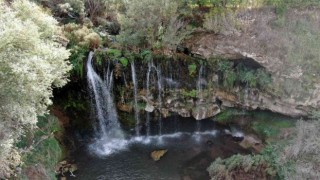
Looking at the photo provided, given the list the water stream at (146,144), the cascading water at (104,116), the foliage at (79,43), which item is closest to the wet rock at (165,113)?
the water stream at (146,144)

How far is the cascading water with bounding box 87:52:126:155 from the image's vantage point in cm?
2153

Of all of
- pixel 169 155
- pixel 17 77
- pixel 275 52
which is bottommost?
pixel 169 155

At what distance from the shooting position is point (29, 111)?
44.3ft

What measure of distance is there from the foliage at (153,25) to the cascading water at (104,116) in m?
2.72

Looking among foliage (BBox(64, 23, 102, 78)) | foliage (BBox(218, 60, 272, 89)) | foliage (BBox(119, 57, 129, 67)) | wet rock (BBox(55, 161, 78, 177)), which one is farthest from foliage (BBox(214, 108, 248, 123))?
wet rock (BBox(55, 161, 78, 177))

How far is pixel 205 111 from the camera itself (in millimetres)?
22531

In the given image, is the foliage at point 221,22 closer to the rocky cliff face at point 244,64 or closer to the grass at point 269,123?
the rocky cliff face at point 244,64

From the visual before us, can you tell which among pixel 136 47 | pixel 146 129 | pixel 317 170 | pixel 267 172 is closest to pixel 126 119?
pixel 146 129

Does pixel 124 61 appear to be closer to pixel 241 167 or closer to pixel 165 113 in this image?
pixel 165 113

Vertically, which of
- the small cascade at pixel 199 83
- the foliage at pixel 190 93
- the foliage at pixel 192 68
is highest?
the foliage at pixel 192 68

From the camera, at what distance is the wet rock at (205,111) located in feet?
73.8

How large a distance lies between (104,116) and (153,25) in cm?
679

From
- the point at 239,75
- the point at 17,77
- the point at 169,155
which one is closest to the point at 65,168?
the point at 169,155

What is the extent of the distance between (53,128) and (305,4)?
17.5 metres
